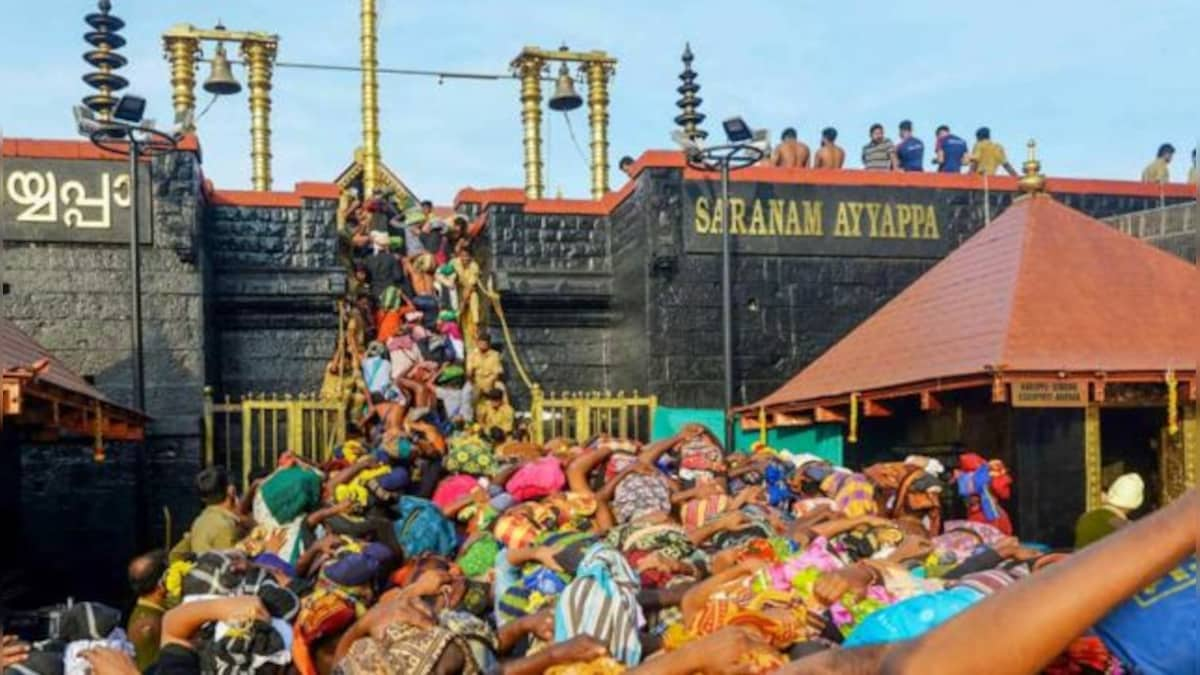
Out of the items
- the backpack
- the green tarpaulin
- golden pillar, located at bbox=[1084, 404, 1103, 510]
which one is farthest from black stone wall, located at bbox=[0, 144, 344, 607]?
golden pillar, located at bbox=[1084, 404, 1103, 510]

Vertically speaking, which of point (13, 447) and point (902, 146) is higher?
point (902, 146)

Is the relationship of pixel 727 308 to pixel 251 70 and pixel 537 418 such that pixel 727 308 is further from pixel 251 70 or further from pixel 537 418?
pixel 251 70

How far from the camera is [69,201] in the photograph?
13.6 meters

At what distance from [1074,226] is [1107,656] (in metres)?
10.1

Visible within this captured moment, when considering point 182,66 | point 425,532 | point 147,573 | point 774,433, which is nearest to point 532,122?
point 182,66

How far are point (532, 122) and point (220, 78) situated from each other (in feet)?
19.6

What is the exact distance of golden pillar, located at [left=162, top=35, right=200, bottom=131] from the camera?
79.4 ft

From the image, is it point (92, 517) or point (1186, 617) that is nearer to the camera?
point (1186, 617)

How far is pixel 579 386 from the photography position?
16.9 meters

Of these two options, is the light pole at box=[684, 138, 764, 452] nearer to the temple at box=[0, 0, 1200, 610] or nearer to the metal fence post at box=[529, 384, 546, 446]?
the temple at box=[0, 0, 1200, 610]

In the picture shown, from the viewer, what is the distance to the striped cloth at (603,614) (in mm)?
4648

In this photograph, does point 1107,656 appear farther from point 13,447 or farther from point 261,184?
point 261,184

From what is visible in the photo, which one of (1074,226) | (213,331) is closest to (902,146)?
(1074,226)

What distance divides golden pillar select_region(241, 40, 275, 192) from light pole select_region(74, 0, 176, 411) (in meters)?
11.1
